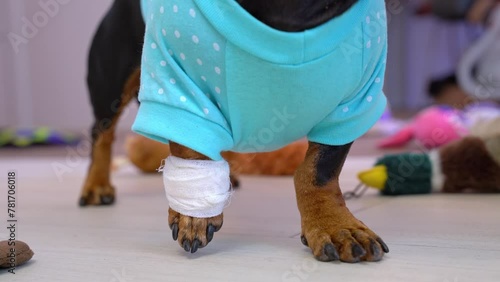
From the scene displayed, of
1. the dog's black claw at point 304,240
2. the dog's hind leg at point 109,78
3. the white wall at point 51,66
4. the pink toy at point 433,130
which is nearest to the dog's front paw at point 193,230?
the dog's black claw at point 304,240

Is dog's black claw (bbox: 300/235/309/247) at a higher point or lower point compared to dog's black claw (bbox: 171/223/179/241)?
higher

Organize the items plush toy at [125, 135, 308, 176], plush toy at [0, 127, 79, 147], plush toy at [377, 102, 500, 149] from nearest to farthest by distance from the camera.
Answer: plush toy at [125, 135, 308, 176] < plush toy at [377, 102, 500, 149] < plush toy at [0, 127, 79, 147]

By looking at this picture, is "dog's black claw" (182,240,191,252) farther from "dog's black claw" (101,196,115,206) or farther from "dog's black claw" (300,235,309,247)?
"dog's black claw" (101,196,115,206)

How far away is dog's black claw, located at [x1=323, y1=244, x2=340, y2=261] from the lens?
109 centimetres

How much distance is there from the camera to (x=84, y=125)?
508cm

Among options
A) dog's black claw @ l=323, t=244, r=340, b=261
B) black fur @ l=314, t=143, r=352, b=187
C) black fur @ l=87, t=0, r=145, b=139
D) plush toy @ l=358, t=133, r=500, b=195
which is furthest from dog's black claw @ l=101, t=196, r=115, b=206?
dog's black claw @ l=323, t=244, r=340, b=261

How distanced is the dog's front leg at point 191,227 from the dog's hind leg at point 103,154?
666 millimetres

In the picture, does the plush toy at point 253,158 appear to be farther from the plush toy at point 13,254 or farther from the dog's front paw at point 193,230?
the plush toy at point 13,254

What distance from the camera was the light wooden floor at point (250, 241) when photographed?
1.03 m

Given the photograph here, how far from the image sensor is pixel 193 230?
1.16m

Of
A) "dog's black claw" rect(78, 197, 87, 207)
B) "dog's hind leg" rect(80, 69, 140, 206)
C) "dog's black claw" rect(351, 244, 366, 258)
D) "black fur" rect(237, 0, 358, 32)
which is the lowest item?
"dog's black claw" rect(78, 197, 87, 207)

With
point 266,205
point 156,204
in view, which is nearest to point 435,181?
point 266,205

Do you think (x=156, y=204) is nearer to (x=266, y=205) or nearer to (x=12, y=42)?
(x=266, y=205)

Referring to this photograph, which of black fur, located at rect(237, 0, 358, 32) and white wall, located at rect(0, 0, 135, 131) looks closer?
black fur, located at rect(237, 0, 358, 32)
